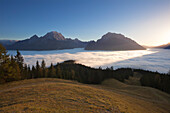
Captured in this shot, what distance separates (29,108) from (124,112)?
1300cm

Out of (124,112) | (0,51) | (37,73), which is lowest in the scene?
(37,73)

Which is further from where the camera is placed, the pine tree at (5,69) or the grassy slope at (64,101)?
the pine tree at (5,69)

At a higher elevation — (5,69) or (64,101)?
(5,69)

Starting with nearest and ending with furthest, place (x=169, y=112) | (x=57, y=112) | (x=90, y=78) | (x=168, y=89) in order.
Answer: (x=57, y=112) → (x=169, y=112) → (x=168, y=89) → (x=90, y=78)

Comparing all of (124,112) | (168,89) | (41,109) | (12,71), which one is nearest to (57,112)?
(41,109)

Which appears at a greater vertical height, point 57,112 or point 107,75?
point 57,112

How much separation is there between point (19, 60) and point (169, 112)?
6164 cm

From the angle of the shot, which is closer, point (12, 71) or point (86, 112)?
point (86, 112)

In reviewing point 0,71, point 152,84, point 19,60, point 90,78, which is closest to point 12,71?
point 0,71

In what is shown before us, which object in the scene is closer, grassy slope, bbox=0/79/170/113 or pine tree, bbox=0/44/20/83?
grassy slope, bbox=0/79/170/113

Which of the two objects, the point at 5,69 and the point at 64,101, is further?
the point at 5,69

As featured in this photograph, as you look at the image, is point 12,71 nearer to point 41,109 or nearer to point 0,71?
point 0,71

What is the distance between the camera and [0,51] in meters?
26.8

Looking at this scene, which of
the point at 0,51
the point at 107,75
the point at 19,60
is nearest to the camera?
the point at 0,51
